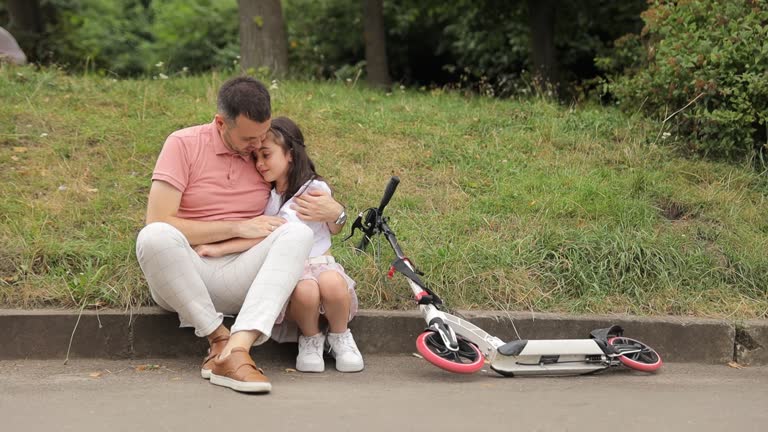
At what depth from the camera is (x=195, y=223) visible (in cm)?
483

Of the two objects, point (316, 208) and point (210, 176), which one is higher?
point (210, 176)

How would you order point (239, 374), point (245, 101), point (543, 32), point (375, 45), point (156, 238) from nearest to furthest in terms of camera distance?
point (239, 374) < point (156, 238) < point (245, 101) < point (375, 45) < point (543, 32)

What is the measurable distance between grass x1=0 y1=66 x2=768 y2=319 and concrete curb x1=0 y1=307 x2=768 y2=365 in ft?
0.46

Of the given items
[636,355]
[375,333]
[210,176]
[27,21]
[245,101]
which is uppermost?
[27,21]

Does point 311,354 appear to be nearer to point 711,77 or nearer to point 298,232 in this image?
point 298,232

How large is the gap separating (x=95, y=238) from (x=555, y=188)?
10.3ft

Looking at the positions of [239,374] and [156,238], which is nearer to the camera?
[239,374]

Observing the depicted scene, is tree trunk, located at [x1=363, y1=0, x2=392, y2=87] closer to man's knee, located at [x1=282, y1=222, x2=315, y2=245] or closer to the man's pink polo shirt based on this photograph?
the man's pink polo shirt

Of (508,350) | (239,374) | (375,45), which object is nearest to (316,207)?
(239,374)

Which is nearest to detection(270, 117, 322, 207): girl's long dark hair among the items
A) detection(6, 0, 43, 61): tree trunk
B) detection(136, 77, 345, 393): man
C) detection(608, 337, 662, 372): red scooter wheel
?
detection(136, 77, 345, 393): man

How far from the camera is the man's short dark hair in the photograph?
4.68m

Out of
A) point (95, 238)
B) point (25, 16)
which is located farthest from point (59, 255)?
point (25, 16)

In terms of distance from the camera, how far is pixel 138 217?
6297 mm

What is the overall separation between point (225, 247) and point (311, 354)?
697 mm
